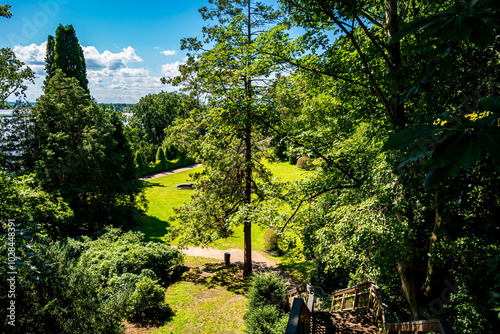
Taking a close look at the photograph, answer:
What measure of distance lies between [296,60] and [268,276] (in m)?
7.19

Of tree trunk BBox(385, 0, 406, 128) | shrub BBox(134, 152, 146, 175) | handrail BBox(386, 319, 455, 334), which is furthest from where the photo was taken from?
shrub BBox(134, 152, 146, 175)

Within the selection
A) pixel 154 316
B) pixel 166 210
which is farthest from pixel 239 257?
pixel 166 210

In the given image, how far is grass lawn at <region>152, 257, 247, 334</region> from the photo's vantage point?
404 inches

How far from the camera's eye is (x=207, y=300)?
40.1ft

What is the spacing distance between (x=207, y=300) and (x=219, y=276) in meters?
2.52

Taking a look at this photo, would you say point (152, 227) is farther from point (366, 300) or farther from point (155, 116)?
point (155, 116)

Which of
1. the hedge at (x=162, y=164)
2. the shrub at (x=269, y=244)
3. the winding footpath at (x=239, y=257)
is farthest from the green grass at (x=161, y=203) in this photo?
the shrub at (x=269, y=244)

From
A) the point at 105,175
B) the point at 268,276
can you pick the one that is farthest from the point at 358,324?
the point at 105,175

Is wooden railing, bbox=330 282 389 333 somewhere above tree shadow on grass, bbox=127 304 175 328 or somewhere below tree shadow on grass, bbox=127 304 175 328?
above

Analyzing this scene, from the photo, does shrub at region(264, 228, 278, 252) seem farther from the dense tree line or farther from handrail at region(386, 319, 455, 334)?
handrail at region(386, 319, 455, 334)

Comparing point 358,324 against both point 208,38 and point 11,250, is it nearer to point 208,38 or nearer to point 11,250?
point 11,250

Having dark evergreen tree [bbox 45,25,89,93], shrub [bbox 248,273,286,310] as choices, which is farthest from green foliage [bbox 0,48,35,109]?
shrub [bbox 248,273,286,310]

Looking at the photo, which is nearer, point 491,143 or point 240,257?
point 491,143

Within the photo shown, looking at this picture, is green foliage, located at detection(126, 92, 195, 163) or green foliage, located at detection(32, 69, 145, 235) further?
green foliage, located at detection(126, 92, 195, 163)
